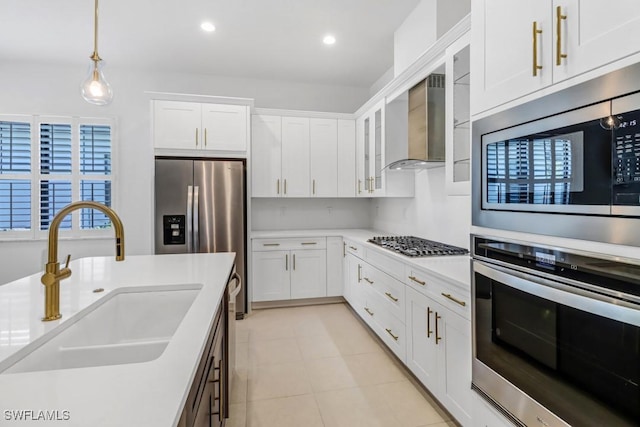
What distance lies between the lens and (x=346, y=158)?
13.9 ft

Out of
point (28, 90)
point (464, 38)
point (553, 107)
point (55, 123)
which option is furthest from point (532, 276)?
point (28, 90)

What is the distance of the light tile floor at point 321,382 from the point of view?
1947 mm

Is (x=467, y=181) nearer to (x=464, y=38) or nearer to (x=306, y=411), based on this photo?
(x=464, y=38)

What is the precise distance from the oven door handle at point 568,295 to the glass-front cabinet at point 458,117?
0.86m

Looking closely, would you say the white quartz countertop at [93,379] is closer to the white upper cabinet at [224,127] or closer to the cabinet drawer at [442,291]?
the cabinet drawer at [442,291]

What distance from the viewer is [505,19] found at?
47.5 inches

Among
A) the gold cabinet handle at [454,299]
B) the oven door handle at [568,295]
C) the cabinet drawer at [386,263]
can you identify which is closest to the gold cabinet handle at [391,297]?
the cabinet drawer at [386,263]

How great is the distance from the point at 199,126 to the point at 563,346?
142 inches

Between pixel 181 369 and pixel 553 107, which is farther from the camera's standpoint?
pixel 553 107

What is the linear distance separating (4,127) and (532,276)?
18.4ft

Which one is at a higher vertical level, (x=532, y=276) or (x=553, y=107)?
(x=553, y=107)

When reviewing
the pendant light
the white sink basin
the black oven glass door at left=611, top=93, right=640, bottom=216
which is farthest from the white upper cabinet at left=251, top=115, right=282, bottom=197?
the black oven glass door at left=611, top=93, right=640, bottom=216

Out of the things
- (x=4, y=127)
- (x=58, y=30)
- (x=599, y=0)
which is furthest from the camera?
(x=4, y=127)

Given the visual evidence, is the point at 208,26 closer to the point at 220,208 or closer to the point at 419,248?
the point at 220,208
